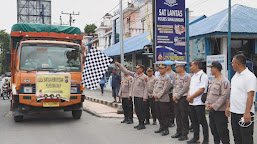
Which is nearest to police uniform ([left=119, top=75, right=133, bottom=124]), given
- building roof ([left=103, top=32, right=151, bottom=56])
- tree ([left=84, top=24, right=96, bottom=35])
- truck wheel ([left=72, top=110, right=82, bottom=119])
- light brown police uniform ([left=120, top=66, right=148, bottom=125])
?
light brown police uniform ([left=120, top=66, right=148, bottom=125])

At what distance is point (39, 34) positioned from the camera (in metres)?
9.83

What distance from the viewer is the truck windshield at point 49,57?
870 cm

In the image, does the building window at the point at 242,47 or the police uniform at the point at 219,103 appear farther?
the building window at the point at 242,47

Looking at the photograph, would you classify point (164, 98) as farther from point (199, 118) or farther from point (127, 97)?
point (127, 97)

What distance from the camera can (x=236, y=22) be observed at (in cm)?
1427

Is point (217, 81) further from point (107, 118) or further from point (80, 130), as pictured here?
point (107, 118)

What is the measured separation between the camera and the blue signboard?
10852 millimetres

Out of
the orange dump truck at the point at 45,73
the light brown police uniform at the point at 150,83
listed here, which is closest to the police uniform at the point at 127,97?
the light brown police uniform at the point at 150,83

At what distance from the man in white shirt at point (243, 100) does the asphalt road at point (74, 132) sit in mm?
2183

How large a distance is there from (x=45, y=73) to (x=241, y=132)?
235 inches

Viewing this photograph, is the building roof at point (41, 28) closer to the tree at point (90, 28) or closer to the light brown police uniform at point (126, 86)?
the light brown police uniform at point (126, 86)

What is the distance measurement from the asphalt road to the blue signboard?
3.50 m

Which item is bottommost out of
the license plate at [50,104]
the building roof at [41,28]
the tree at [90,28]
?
the license plate at [50,104]

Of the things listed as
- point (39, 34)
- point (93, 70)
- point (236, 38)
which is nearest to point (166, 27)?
point (93, 70)
